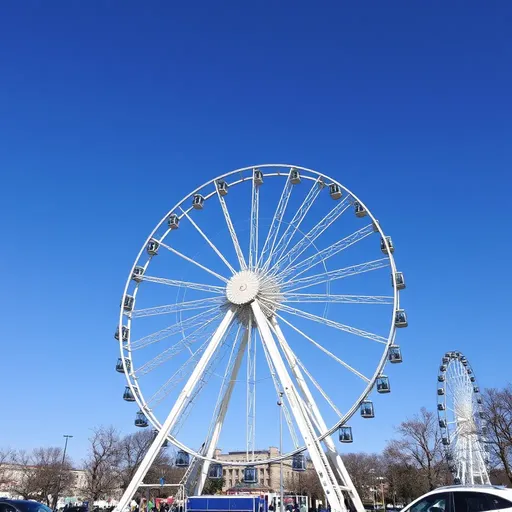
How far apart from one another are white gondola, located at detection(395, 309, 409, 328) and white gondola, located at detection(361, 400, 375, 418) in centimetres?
445

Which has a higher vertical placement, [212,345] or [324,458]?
[212,345]

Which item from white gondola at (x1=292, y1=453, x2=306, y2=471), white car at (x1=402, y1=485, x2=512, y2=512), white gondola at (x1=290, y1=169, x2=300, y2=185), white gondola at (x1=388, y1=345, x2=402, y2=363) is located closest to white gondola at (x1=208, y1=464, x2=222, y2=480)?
white gondola at (x1=292, y1=453, x2=306, y2=471)

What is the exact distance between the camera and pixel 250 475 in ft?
94.4

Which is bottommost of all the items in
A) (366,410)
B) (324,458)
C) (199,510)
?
(199,510)

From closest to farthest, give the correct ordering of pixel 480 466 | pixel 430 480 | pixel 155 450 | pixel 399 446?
pixel 155 450, pixel 480 466, pixel 430 480, pixel 399 446

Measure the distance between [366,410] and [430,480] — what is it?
146ft

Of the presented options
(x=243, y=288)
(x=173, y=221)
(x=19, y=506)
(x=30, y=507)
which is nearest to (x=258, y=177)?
(x=173, y=221)

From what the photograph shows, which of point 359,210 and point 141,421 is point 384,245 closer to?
point 359,210

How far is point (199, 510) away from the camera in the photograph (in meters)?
28.3

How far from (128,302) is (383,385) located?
1720cm

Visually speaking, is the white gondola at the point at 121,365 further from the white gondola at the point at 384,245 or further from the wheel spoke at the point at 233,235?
the white gondola at the point at 384,245

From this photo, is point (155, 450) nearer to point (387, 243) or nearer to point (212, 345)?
point (212, 345)

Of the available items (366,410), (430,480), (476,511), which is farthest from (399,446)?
(476,511)

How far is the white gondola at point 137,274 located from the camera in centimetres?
3525
